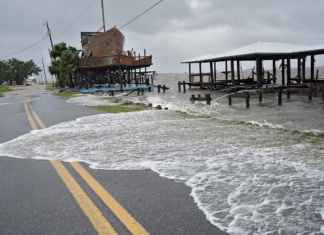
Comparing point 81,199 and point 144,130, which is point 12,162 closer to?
point 81,199

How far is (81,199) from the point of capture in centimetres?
363

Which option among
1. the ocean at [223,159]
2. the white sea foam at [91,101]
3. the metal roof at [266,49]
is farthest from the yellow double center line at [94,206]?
the metal roof at [266,49]

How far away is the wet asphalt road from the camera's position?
9.68 ft

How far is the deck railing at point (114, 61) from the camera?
4042 centimetres

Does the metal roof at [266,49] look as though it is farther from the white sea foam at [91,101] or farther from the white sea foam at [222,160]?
the white sea foam at [222,160]

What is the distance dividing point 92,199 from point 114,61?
38.4 metres

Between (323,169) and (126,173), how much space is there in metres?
3.10

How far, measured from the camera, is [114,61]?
1593 inches

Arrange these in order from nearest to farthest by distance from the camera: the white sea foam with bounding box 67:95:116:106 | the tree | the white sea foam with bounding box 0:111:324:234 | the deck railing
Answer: the white sea foam with bounding box 0:111:324:234 < the white sea foam with bounding box 67:95:116:106 < the deck railing < the tree

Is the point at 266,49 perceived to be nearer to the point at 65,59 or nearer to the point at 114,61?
the point at 114,61

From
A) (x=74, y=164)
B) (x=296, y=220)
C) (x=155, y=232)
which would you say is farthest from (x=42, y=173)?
(x=296, y=220)

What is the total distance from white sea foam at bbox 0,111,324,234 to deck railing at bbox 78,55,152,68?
106ft

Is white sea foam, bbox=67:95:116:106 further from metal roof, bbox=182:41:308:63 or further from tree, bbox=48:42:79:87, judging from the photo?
tree, bbox=48:42:79:87

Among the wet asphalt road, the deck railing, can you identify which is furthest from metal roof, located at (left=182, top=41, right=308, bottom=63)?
the wet asphalt road
